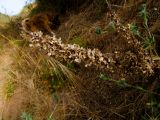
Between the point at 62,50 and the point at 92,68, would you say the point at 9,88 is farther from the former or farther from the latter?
the point at 62,50

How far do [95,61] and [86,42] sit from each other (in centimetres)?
163

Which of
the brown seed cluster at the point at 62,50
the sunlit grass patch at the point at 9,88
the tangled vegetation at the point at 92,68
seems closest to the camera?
the brown seed cluster at the point at 62,50

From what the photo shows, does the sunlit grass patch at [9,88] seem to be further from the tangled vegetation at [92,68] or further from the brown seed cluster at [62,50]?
the brown seed cluster at [62,50]

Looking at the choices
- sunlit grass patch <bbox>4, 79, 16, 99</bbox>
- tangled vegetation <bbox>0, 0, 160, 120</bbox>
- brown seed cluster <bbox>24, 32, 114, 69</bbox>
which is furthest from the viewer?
sunlit grass patch <bbox>4, 79, 16, 99</bbox>

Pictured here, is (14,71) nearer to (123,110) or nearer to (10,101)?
(10,101)

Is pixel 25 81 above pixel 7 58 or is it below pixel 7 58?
below

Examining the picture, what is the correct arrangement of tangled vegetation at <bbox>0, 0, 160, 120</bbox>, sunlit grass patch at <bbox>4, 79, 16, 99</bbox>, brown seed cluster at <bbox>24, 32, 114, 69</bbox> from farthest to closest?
sunlit grass patch at <bbox>4, 79, 16, 99</bbox>, tangled vegetation at <bbox>0, 0, 160, 120</bbox>, brown seed cluster at <bbox>24, 32, 114, 69</bbox>

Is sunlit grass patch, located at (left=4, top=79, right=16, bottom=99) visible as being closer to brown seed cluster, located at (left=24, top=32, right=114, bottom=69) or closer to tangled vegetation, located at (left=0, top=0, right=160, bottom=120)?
tangled vegetation, located at (left=0, top=0, right=160, bottom=120)

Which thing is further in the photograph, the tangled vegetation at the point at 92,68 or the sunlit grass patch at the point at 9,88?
the sunlit grass patch at the point at 9,88

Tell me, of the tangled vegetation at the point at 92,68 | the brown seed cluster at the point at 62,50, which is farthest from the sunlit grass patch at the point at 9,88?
the brown seed cluster at the point at 62,50

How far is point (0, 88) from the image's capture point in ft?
15.2

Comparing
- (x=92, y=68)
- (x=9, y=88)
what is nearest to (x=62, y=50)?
(x=92, y=68)

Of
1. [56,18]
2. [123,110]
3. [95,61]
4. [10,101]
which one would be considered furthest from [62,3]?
[95,61]

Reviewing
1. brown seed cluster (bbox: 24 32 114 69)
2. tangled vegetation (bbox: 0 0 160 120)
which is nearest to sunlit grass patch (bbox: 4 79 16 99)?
tangled vegetation (bbox: 0 0 160 120)
